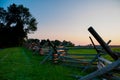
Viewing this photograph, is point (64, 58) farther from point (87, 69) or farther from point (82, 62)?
point (87, 69)

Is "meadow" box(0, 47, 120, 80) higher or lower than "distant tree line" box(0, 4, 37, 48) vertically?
lower

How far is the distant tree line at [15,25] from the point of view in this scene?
Result: 2894 inches

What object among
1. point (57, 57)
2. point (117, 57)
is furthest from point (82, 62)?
point (117, 57)

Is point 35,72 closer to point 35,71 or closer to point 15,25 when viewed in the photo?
point 35,71

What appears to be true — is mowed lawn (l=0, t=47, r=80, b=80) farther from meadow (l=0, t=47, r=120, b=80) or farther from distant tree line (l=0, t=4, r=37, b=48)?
distant tree line (l=0, t=4, r=37, b=48)

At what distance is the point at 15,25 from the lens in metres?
80.9

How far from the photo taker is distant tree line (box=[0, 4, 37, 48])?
241 feet

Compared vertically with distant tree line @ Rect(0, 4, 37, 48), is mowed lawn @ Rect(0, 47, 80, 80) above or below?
below

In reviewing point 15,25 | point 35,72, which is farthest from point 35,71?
point 15,25

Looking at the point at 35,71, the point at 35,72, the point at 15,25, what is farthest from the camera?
the point at 15,25

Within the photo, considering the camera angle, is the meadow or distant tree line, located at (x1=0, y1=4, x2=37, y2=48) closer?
the meadow

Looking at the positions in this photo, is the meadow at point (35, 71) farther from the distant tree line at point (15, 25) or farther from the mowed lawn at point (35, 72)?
the distant tree line at point (15, 25)

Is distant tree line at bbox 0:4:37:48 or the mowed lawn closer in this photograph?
the mowed lawn

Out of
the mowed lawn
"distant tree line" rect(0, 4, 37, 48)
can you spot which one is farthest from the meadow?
"distant tree line" rect(0, 4, 37, 48)
